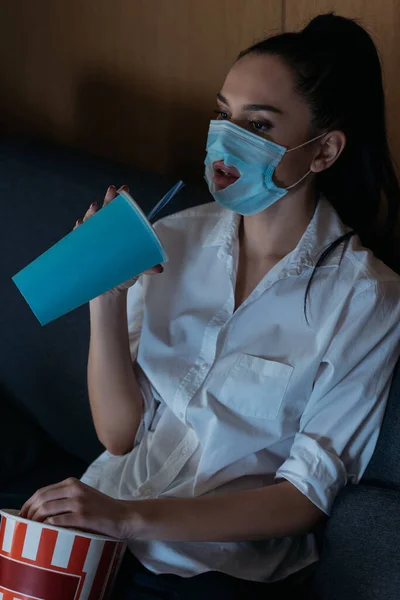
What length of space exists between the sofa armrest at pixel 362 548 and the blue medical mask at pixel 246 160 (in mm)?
446

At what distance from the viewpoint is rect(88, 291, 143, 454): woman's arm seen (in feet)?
3.88

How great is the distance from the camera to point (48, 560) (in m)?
0.90

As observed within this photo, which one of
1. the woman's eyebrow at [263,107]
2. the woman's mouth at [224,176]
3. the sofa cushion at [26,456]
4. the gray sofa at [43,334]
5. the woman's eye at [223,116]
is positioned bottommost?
the sofa cushion at [26,456]

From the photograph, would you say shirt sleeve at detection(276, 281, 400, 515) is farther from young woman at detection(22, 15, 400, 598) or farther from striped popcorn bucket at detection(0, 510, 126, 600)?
striped popcorn bucket at detection(0, 510, 126, 600)

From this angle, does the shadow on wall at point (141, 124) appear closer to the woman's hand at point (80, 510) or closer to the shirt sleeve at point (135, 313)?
the shirt sleeve at point (135, 313)

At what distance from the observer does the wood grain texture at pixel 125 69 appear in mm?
1562

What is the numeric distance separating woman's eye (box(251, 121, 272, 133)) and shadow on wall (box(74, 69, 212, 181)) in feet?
1.57

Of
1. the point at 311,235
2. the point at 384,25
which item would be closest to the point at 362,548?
the point at 311,235

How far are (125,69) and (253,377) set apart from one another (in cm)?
86

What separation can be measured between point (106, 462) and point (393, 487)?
0.49 m

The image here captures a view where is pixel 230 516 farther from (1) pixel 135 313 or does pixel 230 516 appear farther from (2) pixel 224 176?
(2) pixel 224 176

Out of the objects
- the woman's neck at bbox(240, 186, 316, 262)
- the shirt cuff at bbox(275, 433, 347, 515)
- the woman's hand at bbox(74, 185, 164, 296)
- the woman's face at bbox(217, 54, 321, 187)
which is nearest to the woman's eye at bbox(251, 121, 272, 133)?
the woman's face at bbox(217, 54, 321, 187)

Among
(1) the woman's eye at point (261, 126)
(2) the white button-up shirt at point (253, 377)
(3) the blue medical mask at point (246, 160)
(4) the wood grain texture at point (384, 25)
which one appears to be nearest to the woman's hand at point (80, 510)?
(2) the white button-up shirt at point (253, 377)

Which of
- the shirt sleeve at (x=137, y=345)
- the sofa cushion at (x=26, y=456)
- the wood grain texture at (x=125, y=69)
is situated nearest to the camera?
the shirt sleeve at (x=137, y=345)
